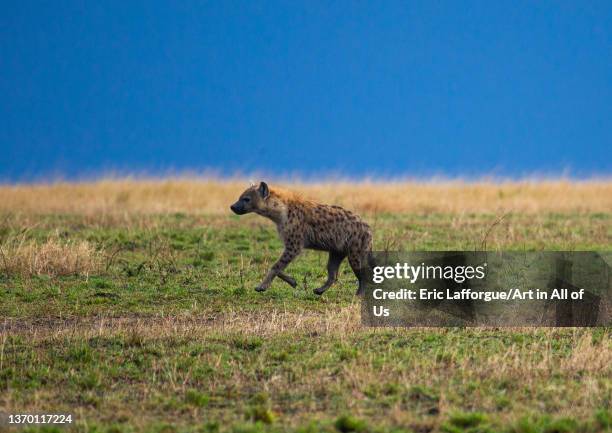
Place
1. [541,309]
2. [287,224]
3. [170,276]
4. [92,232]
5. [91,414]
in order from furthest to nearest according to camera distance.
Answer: [92,232] → [170,276] → [287,224] → [541,309] → [91,414]

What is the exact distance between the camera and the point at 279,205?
10.4 metres

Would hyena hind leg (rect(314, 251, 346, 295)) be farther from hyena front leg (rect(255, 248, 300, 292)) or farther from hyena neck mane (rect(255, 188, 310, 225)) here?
hyena neck mane (rect(255, 188, 310, 225))

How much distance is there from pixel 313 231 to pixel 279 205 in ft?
1.38

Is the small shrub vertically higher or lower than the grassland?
lower

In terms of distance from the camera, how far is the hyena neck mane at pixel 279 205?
33.9ft

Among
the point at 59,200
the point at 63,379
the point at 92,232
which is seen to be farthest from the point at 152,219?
the point at 63,379

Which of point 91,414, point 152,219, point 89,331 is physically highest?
point 152,219

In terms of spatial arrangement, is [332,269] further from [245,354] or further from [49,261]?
[49,261]

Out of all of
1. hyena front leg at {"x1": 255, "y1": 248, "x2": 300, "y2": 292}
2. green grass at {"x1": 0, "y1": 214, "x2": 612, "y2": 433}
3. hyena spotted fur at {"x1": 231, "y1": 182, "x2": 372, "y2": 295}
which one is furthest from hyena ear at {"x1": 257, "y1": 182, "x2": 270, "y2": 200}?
green grass at {"x1": 0, "y1": 214, "x2": 612, "y2": 433}

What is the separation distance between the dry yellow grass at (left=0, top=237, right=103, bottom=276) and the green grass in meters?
0.16

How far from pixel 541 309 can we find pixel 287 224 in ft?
8.22

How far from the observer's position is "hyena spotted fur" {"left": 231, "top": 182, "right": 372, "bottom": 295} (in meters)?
10.2

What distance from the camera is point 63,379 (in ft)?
22.8

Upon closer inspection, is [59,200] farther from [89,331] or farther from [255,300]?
[89,331]
